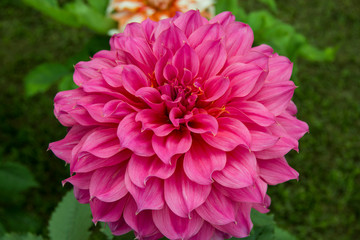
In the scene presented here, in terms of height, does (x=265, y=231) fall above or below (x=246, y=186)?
below

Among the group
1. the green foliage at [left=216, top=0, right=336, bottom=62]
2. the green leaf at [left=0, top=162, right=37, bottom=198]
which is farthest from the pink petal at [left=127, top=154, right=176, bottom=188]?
the green leaf at [left=0, top=162, right=37, bottom=198]

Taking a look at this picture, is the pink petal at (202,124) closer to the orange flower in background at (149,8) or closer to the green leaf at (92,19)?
the orange flower in background at (149,8)

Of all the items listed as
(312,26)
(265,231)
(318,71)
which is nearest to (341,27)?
(312,26)

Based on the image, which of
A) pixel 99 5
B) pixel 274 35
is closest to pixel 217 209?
pixel 274 35

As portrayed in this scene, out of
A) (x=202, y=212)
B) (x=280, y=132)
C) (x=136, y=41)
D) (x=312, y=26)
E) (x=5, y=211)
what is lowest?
(x=5, y=211)

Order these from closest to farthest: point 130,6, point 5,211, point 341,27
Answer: point 130,6
point 5,211
point 341,27

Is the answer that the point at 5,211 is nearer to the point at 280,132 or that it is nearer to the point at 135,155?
the point at 135,155

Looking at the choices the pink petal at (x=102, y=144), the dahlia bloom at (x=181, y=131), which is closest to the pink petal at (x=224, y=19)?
the dahlia bloom at (x=181, y=131)
